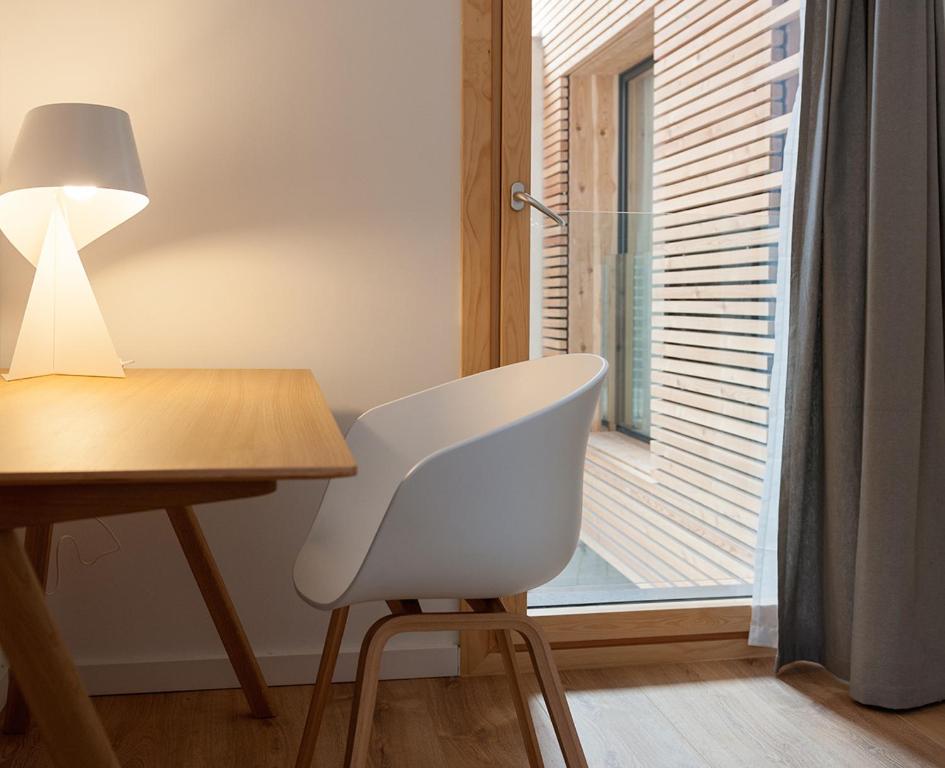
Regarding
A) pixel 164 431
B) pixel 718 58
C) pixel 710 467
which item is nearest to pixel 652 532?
pixel 710 467

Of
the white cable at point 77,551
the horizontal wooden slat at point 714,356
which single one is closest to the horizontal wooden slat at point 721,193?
the horizontal wooden slat at point 714,356

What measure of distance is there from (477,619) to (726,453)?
1.20m

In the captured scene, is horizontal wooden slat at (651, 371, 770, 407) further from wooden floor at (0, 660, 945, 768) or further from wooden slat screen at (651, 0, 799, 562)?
wooden floor at (0, 660, 945, 768)

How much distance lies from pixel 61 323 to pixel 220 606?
631 mm

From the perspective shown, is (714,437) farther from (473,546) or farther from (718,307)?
(473,546)

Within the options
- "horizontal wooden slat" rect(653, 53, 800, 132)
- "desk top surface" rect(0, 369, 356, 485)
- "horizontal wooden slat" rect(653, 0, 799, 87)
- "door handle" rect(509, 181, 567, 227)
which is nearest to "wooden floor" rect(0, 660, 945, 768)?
"desk top surface" rect(0, 369, 356, 485)

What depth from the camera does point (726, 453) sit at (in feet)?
7.79

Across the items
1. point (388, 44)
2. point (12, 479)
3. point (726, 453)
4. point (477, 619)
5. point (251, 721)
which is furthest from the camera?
point (726, 453)

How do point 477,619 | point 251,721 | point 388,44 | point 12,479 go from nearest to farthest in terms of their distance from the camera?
point 12,479 < point 477,619 < point 251,721 < point 388,44

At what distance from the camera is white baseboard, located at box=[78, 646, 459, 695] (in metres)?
2.12

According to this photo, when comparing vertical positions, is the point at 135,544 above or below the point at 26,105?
below

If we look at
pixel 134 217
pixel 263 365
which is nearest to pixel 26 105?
pixel 134 217

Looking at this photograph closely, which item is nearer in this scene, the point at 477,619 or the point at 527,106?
the point at 477,619

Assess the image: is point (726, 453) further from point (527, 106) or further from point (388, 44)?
point (388, 44)
